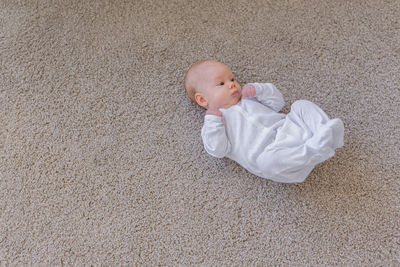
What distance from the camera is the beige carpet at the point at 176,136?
102 cm

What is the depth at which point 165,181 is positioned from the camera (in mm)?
1083

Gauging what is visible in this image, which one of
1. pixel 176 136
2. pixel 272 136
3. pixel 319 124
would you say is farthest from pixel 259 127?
pixel 176 136

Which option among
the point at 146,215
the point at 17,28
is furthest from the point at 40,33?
the point at 146,215

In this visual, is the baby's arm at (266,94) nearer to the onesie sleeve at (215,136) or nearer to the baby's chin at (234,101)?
the baby's chin at (234,101)

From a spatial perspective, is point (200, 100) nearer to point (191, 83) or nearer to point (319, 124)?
point (191, 83)

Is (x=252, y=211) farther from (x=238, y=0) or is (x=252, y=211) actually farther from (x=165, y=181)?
(x=238, y=0)

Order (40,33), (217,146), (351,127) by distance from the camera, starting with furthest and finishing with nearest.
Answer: (40,33) → (351,127) → (217,146)

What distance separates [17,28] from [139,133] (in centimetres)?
61

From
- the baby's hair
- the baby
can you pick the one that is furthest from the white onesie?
the baby's hair

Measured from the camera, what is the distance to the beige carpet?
1018 mm

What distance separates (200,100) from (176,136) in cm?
15

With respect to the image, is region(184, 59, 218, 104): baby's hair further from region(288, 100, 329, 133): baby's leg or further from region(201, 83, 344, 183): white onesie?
region(288, 100, 329, 133): baby's leg

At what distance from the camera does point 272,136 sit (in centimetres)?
102

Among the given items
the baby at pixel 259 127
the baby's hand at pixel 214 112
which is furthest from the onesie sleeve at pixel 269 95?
the baby's hand at pixel 214 112
